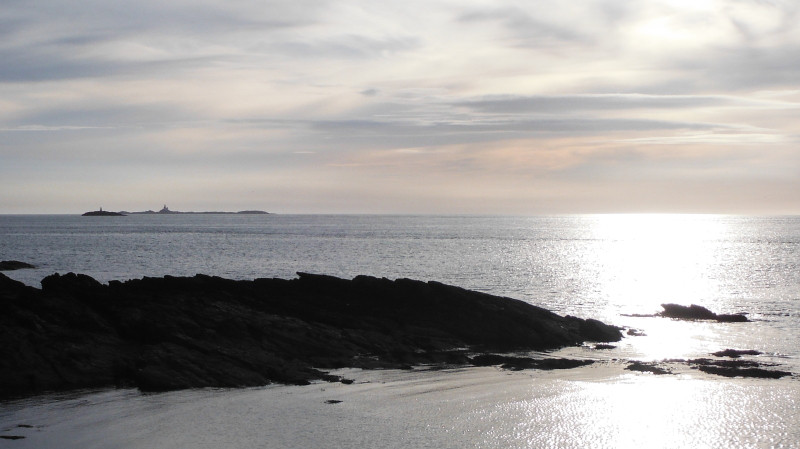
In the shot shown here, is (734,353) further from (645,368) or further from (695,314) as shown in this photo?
(695,314)

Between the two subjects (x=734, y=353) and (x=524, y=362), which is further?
(x=734, y=353)

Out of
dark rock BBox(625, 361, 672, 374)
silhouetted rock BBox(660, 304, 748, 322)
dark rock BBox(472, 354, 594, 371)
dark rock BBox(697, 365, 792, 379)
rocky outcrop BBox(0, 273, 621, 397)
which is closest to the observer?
rocky outcrop BBox(0, 273, 621, 397)

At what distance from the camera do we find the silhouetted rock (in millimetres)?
34625

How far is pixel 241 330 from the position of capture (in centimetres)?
2311

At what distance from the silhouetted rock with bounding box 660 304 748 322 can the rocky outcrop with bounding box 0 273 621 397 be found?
8.46 m

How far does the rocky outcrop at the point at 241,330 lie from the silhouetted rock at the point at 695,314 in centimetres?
846

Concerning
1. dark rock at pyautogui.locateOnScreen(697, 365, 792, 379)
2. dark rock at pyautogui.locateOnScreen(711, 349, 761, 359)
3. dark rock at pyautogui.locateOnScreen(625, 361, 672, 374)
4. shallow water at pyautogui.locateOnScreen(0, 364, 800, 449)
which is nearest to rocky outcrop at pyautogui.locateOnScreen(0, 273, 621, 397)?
shallow water at pyautogui.locateOnScreen(0, 364, 800, 449)

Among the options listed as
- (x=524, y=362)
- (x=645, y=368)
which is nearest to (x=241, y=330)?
(x=524, y=362)

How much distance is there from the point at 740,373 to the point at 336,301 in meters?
15.8

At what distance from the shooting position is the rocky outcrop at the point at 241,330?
19422 millimetres

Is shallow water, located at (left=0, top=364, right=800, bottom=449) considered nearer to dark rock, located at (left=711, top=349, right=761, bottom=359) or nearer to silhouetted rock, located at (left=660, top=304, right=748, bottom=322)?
dark rock, located at (left=711, top=349, right=761, bottom=359)

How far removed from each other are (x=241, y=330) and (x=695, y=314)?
A: 24273 mm

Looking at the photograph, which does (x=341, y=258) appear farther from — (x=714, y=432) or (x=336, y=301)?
(x=714, y=432)

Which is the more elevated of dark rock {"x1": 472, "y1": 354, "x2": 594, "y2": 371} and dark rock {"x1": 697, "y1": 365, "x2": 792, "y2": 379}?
dark rock {"x1": 472, "y1": 354, "x2": 594, "y2": 371}
